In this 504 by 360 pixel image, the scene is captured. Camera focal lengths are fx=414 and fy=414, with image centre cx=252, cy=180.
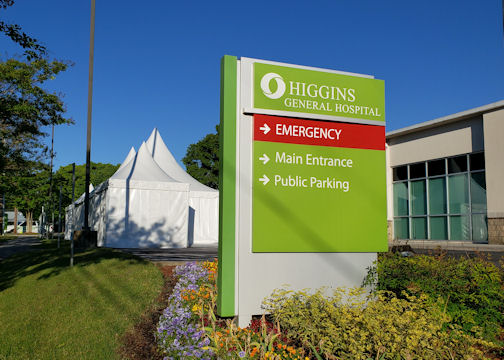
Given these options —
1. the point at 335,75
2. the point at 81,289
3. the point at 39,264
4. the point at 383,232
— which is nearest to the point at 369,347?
the point at 383,232

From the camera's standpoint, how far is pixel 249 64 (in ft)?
16.8

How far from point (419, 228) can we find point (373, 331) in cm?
2212

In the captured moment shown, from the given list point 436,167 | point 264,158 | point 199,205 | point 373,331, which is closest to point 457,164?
point 436,167

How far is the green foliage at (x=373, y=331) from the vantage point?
366 centimetres

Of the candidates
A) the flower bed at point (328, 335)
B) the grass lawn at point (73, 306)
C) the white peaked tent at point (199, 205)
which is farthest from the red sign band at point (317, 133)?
the white peaked tent at point (199, 205)

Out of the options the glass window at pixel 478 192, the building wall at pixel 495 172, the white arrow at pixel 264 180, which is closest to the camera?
the white arrow at pixel 264 180

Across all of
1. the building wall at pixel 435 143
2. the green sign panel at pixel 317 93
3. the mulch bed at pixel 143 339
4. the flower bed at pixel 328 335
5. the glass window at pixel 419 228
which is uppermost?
the building wall at pixel 435 143

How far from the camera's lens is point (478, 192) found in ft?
68.4

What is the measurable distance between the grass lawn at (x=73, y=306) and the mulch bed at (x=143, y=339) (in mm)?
117

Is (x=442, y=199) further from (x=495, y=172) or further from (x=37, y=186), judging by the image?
(x=37, y=186)

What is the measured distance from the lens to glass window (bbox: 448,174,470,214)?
21.4 m

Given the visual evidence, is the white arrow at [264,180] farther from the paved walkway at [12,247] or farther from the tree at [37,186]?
the tree at [37,186]

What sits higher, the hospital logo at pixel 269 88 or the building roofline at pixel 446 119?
the building roofline at pixel 446 119

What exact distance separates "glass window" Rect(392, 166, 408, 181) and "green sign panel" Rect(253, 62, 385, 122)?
21328 mm
